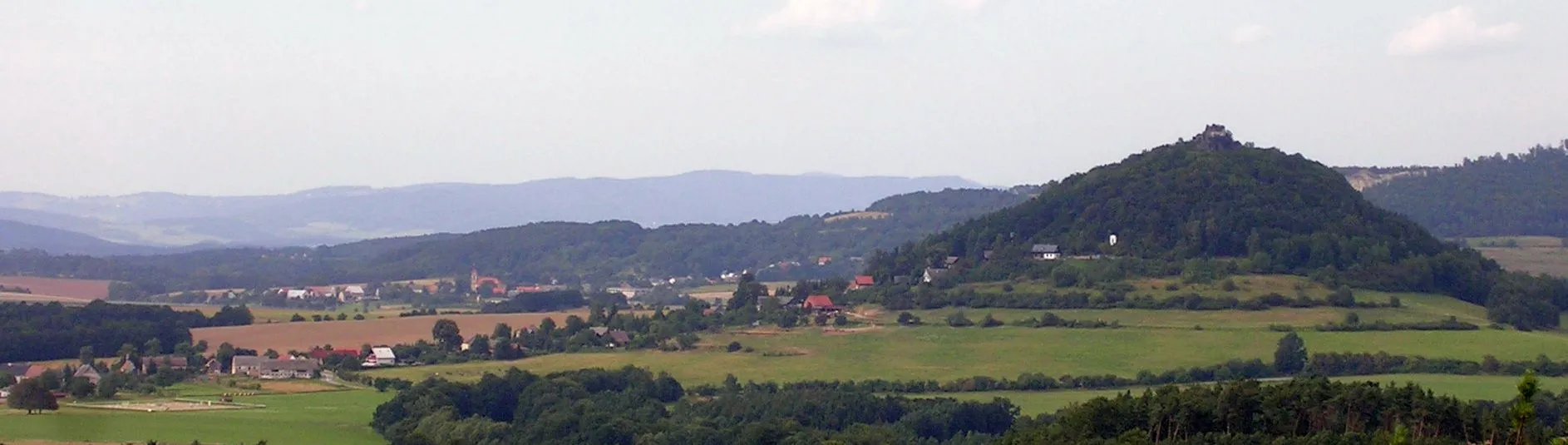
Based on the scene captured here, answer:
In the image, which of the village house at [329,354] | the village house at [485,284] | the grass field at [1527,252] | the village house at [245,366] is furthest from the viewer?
the village house at [485,284]

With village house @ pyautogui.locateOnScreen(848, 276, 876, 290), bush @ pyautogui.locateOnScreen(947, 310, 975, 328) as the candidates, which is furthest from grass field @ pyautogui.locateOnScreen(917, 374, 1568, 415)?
village house @ pyautogui.locateOnScreen(848, 276, 876, 290)

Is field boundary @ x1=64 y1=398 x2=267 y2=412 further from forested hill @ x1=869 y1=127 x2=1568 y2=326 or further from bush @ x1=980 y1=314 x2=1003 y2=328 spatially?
forested hill @ x1=869 y1=127 x2=1568 y2=326

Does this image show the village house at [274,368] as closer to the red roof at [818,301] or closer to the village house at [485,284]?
the red roof at [818,301]

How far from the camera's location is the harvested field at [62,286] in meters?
127

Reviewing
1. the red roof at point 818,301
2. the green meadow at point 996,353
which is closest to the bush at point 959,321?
the green meadow at point 996,353

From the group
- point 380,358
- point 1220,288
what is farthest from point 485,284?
point 1220,288

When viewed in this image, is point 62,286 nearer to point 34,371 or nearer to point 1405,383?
point 34,371

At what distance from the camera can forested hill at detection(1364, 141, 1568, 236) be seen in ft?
496

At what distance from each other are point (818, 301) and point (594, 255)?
80.8 meters

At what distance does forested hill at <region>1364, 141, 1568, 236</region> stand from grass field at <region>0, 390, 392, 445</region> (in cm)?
10076

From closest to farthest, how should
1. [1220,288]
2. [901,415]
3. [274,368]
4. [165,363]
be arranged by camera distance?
[901,415], [165,363], [274,368], [1220,288]

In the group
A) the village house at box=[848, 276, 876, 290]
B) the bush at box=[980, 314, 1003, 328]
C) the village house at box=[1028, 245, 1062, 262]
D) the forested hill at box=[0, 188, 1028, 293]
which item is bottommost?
the bush at box=[980, 314, 1003, 328]

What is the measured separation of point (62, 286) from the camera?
5369 inches

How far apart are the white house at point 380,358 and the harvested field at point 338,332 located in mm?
2800
